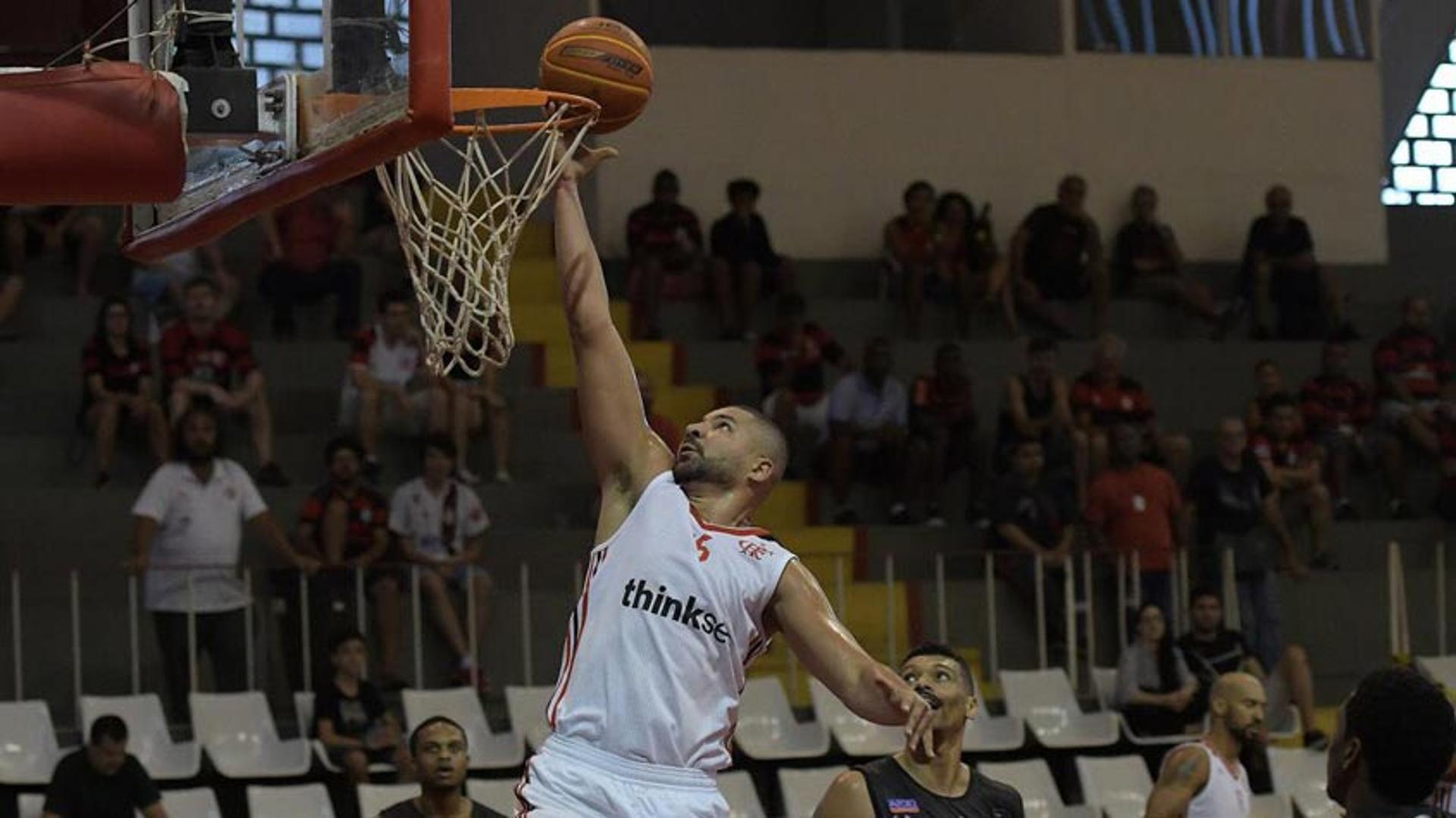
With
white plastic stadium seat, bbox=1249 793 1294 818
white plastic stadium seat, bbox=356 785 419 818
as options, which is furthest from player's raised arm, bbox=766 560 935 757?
white plastic stadium seat, bbox=1249 793 1294 818

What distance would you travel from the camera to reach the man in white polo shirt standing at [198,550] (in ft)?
41.9

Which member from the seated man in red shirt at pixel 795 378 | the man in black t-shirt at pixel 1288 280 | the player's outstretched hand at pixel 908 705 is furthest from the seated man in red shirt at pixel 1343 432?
the player's outstretched hand at pixel 908 705

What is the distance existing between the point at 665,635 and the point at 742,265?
11.2 metres

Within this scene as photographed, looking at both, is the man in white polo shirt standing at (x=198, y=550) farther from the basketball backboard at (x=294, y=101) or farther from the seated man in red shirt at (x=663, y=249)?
the basketball backboard at (x=294, y=101)

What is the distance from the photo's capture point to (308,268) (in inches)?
616

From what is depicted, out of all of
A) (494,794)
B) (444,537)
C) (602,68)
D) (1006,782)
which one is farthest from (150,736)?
(602,68)

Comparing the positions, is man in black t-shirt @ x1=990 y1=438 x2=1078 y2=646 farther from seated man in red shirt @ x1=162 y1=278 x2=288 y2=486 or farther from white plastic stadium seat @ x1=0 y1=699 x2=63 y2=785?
white plastic stadium seat @ x1=0 y1=699 x2=63 y2=785

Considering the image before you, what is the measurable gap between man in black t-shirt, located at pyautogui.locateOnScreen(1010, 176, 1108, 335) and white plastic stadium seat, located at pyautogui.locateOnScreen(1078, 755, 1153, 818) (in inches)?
208

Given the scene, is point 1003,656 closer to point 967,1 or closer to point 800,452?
point 800,452

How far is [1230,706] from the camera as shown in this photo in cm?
969

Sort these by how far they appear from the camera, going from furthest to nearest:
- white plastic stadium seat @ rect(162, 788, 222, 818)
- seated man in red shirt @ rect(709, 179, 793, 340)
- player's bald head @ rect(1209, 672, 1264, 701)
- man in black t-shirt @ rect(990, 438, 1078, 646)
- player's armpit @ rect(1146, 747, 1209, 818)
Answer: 1. seated man in red shirt @ rect(709, 179, 793, 340)
2. man in black t-shirt @ rect(990, 438, 1078, 646)
3. white plastic stadium seat @ rect(162, 788, 222, 818)
4. player's bald head @ rect(1209, 672, 1264, 701)
5. player's armpit @ rect(1146, 747, 1209, 818)

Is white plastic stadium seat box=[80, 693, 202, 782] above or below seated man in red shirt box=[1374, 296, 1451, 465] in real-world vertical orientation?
below

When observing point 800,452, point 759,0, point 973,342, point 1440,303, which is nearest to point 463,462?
point 800,452

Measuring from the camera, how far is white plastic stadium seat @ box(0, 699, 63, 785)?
38.2ft
